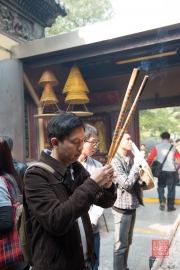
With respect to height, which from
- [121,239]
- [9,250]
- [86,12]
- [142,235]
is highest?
[86,12]

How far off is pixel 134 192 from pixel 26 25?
16.0 ft

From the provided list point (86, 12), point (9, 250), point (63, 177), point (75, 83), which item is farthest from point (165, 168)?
point (86, 12)

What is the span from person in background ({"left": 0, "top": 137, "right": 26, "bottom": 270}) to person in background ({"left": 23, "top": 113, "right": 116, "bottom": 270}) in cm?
61

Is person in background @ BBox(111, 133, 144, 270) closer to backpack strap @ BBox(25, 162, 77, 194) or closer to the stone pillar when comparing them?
backpack strap @ BBox(25, 162, 77, 194)

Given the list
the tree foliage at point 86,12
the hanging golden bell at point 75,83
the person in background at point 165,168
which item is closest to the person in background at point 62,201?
the hanging golden bell at point 75,83

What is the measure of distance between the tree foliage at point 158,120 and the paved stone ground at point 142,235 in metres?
12.6

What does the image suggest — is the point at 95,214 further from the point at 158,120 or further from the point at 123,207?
the point at 158,120

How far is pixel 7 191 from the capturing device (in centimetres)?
204

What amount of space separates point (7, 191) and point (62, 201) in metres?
0.85

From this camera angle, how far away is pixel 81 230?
1.54 m

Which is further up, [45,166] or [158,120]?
[158,120]

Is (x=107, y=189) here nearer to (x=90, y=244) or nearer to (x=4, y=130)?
(x=90, y=244)

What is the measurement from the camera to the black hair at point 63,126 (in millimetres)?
1451

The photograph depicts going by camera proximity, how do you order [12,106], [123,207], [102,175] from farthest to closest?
[12,106]
[123,207]
[102,175]
